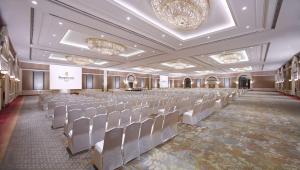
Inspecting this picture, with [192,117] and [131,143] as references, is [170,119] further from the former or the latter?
[192,117]

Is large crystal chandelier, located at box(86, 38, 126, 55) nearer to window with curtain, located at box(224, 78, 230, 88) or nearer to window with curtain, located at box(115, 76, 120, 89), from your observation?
window with curtain, located at box(115, 76, 120, 89)

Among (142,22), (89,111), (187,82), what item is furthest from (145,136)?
(187,82)

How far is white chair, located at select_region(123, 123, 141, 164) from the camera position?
273 centimetres

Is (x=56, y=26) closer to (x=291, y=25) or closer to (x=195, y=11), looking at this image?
(x=195, y=11)

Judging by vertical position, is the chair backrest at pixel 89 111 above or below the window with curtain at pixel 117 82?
below

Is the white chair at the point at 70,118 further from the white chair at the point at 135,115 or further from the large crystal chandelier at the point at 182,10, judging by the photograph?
the large crystal chandelier at the point at 182,10

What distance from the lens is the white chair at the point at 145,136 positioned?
3.05 meters

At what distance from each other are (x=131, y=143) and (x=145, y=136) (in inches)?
17.8

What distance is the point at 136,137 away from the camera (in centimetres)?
294

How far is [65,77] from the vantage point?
757 inches

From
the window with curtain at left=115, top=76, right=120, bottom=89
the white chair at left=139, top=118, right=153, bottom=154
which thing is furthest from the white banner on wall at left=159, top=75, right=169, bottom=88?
the white chair at left=139, top=118, right=153, bottom=154

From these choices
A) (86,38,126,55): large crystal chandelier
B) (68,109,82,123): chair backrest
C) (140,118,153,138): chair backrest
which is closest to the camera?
(140,118,153,138): chair backrest

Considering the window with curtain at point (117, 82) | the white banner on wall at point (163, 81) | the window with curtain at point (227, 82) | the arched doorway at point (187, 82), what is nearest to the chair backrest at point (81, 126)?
the window with curtain at point (117, 82)

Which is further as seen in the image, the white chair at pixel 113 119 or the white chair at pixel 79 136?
the white chair at pixel 113 119
